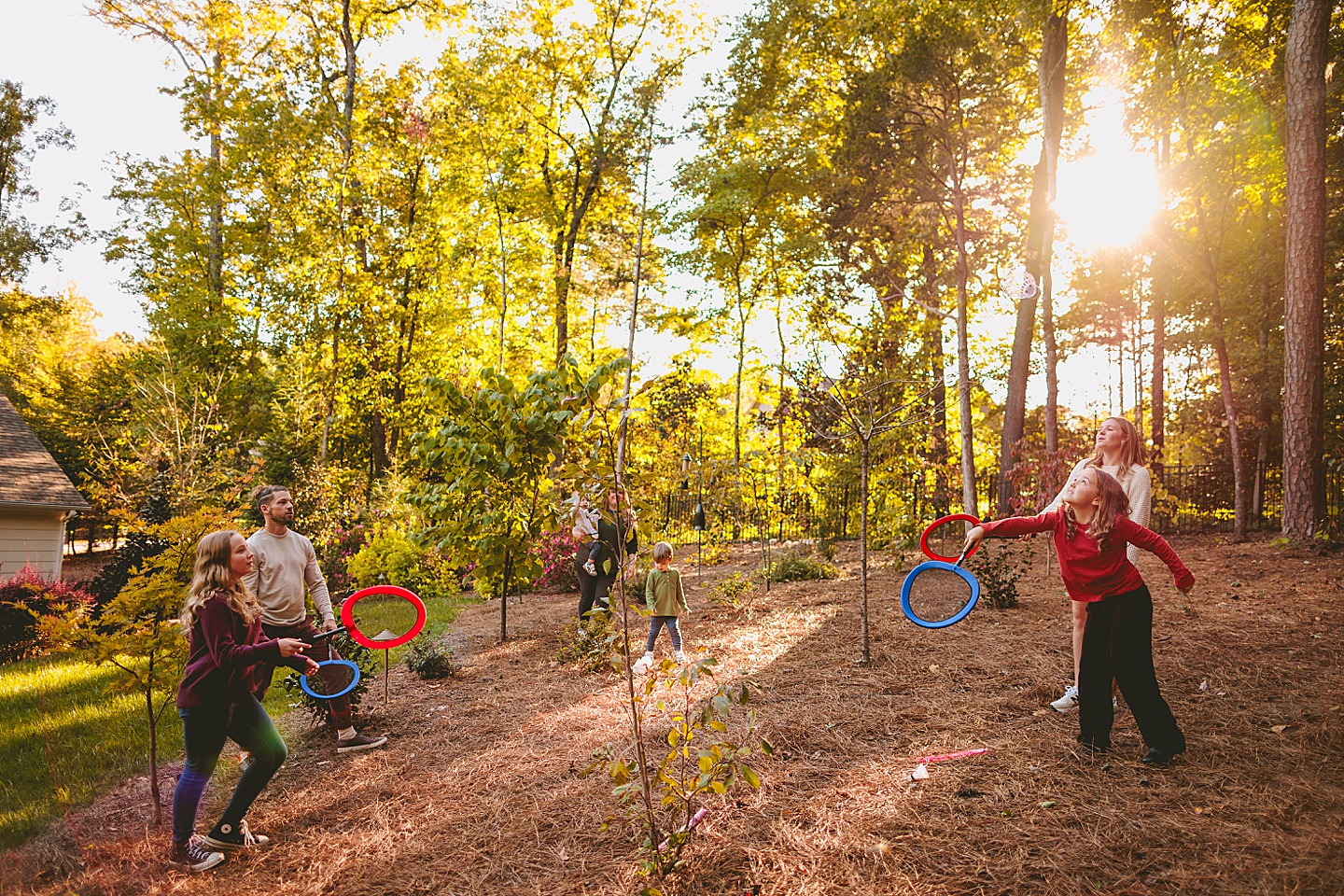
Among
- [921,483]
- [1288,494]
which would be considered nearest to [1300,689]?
[1288,494]

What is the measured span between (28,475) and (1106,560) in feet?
60.6

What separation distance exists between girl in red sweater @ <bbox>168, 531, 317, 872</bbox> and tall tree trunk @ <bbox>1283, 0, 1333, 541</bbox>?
11.1 meters

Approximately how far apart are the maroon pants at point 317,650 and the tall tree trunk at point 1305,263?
10.9 meters

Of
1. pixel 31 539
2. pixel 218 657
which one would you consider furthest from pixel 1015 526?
pixel 31 539

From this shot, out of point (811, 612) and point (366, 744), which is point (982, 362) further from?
point (366, 744)

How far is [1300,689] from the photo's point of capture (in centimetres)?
433

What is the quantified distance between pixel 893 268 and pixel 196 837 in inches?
578

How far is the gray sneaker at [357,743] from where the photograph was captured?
4.73 meters

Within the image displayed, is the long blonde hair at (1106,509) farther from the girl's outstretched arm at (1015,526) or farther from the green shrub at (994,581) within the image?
the green shrub at (994,581)

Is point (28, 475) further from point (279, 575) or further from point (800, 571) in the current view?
point (800, 571)

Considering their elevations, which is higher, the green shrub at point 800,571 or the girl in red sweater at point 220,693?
the girl in red sweater at point 220,693

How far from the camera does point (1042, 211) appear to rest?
1212 cm

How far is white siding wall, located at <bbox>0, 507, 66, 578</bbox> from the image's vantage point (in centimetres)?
1323

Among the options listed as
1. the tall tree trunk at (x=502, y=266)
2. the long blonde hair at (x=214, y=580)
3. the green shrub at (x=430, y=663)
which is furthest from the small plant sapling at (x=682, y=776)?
the tall tree trunk at (x=502, y=266)
